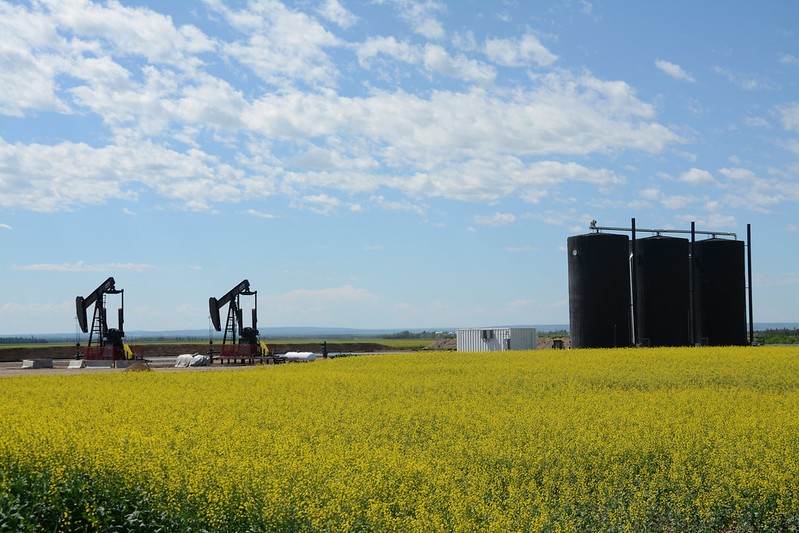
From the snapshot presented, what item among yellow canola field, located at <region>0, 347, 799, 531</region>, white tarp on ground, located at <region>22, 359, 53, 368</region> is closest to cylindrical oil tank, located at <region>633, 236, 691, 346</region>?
yellow canola field, located at <region>0, 347, 799, 531</region>

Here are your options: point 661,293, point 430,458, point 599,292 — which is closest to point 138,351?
point 599,292

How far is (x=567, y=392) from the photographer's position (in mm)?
19375

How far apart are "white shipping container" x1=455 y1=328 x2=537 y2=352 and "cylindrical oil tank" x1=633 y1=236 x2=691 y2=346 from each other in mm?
8410

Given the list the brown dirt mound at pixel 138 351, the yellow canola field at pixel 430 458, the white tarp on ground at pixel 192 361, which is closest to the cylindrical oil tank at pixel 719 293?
the yellow canola field at pixel 430 458

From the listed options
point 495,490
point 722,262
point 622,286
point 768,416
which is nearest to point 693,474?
point 495,490

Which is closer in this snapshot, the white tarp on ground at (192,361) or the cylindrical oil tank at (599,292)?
the cylindrical oil tank at (599,292)

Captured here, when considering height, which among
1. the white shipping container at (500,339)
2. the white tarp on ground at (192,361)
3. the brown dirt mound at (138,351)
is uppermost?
the white shipping container at (500,339)

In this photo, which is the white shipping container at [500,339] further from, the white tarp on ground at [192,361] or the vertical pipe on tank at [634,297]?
the white tarp on ground at [192,361]

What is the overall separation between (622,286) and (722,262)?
23.3 ft

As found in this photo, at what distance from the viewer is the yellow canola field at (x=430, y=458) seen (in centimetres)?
917

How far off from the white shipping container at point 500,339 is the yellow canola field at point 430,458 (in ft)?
97.9

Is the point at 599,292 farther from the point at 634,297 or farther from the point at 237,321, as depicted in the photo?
the point at 237,321

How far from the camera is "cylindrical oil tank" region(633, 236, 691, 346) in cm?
4225

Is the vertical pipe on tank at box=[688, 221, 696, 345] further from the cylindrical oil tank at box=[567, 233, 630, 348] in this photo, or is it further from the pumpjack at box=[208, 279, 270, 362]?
the pumpjack at box=[208, 279, 270, 362]
